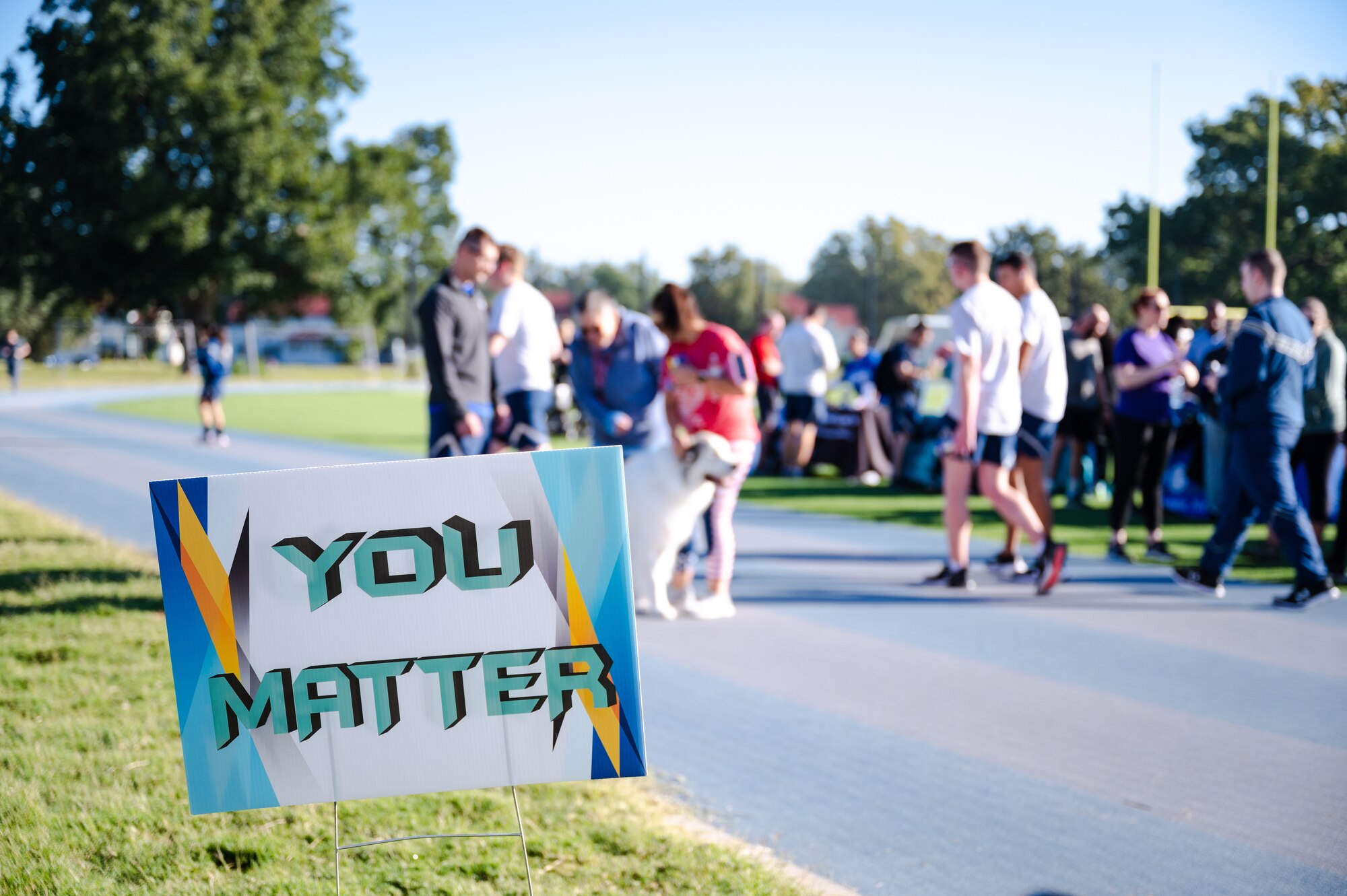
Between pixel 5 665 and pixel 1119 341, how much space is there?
7.52 m

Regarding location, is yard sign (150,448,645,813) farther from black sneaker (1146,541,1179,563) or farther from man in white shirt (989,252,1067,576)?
black sneaker (1146,541,1179,563)

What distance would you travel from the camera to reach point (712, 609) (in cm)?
664

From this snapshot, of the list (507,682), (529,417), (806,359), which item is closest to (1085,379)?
(806,359)

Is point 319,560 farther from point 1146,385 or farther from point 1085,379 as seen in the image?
point 1085,379

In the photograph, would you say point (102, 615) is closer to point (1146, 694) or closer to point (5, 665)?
point (5, 665)

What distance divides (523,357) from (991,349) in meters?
3.05

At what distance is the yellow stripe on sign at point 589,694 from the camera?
2619 mm

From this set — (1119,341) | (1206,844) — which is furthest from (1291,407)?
(1206,844)

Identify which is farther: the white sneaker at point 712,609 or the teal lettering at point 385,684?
the white sneaker at point 712,609

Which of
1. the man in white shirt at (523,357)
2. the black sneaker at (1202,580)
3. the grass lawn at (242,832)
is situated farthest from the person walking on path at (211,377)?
the black sneaker at (1202,580)

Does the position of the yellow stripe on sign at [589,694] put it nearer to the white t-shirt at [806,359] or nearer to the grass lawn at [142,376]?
the white t-shirt at [806,359]

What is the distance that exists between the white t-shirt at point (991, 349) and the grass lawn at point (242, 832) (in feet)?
12.6

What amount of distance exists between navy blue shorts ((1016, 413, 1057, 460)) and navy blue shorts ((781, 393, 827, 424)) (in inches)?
228

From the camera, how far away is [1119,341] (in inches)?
327
